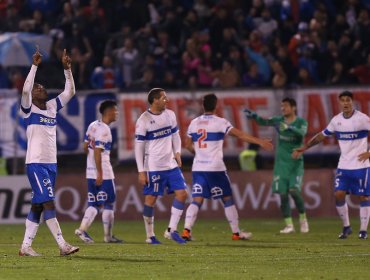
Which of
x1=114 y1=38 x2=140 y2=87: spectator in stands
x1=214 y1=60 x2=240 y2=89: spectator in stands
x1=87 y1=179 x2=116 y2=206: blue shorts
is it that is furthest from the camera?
x1=114 y1=38 x2=140 y2=87: spectator in stands

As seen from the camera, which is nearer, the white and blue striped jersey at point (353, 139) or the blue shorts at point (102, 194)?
the blue shorts at point (102, 194)

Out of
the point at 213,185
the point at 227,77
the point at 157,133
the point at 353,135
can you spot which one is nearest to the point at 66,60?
the point at 157,133

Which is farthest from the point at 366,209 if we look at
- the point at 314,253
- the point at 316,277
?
the point at 316,277

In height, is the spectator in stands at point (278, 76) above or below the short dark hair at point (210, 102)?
above

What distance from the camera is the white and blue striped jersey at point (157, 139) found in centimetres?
1861

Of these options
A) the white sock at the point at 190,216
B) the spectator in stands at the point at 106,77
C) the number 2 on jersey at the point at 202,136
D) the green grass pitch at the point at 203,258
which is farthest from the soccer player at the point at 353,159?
the spectator in stands at the point at 106,77

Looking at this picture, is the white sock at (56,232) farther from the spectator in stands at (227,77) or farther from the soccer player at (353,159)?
the spectator in stands at (227,77)

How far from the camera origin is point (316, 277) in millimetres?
12875

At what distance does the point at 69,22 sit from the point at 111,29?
115 cm

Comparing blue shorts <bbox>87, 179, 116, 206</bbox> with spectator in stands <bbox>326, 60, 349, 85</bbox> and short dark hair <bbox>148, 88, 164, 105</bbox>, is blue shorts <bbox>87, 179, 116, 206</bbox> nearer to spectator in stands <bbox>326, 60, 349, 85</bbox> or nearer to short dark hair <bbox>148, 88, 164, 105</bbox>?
short dark hair <bbox>148, 88, 164, 105</bbox>

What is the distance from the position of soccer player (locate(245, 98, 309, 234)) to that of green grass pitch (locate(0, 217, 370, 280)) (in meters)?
0.60

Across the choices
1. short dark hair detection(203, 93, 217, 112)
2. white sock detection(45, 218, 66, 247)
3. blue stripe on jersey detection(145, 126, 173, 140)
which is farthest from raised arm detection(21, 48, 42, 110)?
short dark hair detection(203, 93, 217, 112)

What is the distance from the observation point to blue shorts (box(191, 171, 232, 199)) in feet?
64.0

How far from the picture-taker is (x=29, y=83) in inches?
605
